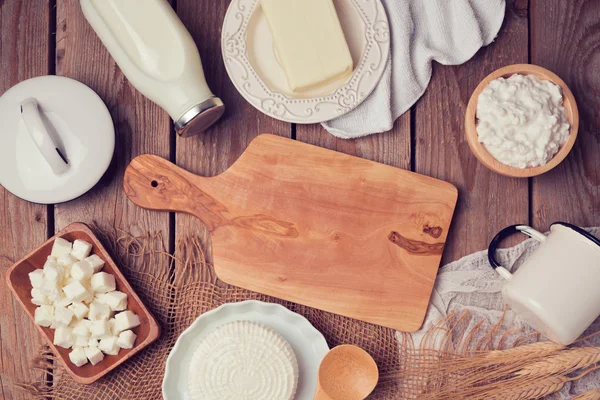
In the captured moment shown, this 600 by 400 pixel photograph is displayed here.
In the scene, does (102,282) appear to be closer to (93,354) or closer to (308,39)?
(93,354)

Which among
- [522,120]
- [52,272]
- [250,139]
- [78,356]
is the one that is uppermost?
[522,120]

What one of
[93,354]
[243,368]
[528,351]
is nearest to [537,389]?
[528,351]

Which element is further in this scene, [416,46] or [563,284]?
[416,46]

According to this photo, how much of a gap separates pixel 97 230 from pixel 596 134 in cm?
85

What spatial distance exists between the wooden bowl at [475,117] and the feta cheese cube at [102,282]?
60cm

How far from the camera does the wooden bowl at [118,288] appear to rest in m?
0.91

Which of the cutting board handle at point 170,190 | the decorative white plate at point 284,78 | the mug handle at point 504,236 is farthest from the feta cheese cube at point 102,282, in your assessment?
the mug handle at point 504,236

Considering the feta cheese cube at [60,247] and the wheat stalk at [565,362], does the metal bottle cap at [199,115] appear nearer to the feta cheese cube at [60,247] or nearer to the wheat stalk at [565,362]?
the feta cheese cube at [60,247]

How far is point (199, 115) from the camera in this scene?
893mm

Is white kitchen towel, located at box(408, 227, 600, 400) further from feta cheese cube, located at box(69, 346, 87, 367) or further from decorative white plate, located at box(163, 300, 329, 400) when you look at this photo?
feta cheese cube, located at box(69, 346, 87, 367)

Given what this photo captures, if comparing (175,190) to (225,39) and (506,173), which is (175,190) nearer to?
(225,39)

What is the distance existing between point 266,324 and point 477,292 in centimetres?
35

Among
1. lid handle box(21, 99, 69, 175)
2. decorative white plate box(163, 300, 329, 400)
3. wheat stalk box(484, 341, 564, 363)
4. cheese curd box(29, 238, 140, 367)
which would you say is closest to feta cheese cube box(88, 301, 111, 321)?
cheese curd box(29, 238, 140, 367)

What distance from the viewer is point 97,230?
984mm
